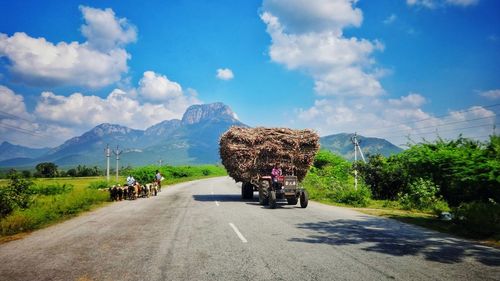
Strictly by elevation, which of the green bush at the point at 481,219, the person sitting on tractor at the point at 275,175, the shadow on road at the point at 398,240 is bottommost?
the shadow on road at the point at 398,240

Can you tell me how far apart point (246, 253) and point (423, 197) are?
13012 mm

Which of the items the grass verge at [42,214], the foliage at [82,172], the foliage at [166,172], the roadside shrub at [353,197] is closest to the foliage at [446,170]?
the roadside shrub at [353,197]

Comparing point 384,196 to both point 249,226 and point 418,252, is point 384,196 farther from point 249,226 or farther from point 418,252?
point 418,252

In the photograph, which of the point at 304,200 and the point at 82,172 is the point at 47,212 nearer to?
the point at 304,200

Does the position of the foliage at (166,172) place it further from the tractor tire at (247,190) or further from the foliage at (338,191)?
the tractor tire at (247,190)

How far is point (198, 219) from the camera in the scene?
12.7 m

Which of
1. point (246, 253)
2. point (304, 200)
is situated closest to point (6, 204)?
point (246, 253)

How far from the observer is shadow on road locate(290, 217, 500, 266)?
290 inches

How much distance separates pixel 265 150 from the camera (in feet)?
62.6

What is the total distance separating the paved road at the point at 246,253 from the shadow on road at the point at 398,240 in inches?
0.8

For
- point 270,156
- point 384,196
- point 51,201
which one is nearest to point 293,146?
point 270,156

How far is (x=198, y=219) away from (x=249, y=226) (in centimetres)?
250

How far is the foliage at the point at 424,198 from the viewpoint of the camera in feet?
56.1

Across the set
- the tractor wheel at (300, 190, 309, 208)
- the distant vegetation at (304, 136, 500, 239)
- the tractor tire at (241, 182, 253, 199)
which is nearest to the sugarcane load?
the tractor tire at (241, 182, 253, 199)
